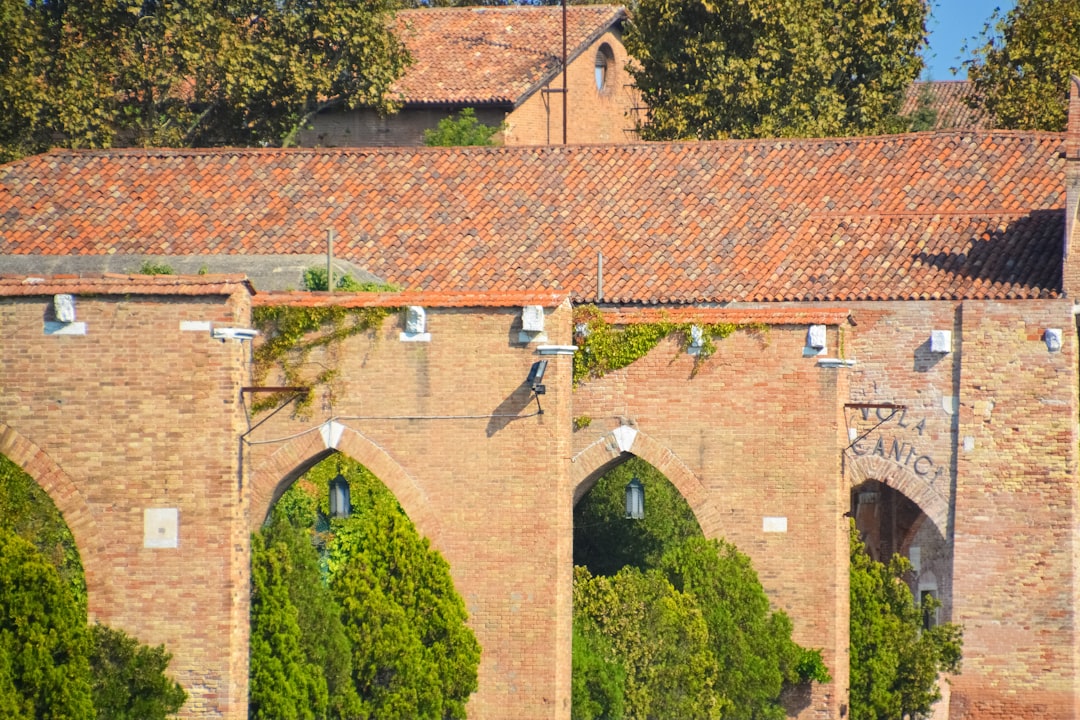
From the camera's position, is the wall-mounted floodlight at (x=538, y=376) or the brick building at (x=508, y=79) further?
the brick building at (x=508, y=79)

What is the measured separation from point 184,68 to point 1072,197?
584 inches

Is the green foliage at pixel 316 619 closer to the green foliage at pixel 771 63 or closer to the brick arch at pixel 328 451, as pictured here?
the brick arch at pixel 328 451

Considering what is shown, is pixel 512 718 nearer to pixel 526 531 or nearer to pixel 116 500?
pixel 526 531

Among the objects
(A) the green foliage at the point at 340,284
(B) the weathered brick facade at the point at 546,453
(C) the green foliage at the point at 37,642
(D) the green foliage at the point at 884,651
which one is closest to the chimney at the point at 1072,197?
(B) the weathered brick facade at the point at 546,453

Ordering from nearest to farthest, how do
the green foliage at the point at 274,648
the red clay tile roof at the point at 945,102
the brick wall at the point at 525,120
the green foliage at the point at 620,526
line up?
the green foliage at the point at 274,648 → the green foliage at the point at 620,526 → the brick wall at the point at 525,120 → the red clay tile roof at the point at 945,102

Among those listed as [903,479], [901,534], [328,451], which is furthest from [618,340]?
[901,534]

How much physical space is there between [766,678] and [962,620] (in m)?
5.26

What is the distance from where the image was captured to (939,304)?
26516mm

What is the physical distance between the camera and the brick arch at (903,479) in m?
26.7

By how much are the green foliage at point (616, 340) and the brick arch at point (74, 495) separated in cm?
751

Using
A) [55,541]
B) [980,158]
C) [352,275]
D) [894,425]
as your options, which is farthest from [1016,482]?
[55,541]

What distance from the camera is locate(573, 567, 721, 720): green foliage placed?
21.3 meters

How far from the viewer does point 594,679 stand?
67.9 feet

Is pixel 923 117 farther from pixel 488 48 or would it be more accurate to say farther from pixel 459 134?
pixel 459 134
